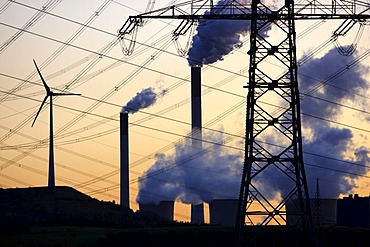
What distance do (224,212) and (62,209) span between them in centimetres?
2155

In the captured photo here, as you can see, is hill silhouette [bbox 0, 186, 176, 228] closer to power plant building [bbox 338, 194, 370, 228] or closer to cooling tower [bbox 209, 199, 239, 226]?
cooling tower [bbox 209, 199, 239, 226]

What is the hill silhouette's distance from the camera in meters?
126

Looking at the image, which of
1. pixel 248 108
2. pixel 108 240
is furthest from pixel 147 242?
pixel 248 108

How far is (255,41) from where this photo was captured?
5694 cm

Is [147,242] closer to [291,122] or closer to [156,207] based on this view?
[291,122]

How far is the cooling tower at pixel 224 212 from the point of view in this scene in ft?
422

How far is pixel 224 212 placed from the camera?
131750 mm

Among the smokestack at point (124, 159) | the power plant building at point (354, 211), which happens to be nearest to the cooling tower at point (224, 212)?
the smokestack at point (124, 159)

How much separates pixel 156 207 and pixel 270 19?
9416 centimetres

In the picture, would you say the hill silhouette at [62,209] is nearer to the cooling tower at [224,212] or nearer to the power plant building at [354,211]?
the cooling tower at [224,212]

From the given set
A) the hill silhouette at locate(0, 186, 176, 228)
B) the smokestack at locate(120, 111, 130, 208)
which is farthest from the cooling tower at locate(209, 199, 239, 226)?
the smokestack at locate(120, 111, 130, 208)

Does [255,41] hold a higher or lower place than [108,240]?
higher

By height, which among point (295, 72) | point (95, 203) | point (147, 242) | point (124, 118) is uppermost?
point (124, 118)

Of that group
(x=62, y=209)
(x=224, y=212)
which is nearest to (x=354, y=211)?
(x=224, y=212)
